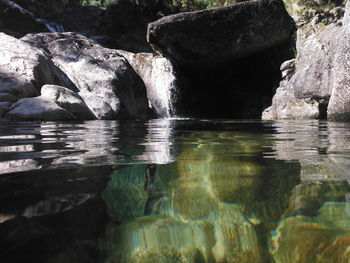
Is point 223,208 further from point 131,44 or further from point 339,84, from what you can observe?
point 131,44

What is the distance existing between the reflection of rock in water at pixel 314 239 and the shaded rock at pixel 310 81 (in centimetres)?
670

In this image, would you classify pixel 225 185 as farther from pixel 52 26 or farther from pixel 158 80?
pixel 52 26

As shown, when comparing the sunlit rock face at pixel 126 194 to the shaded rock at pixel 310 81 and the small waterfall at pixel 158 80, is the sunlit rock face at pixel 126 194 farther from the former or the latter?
the small waterfall at pixel 158 80

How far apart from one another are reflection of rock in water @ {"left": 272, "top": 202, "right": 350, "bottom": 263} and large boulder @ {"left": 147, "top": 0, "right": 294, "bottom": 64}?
8.37 m

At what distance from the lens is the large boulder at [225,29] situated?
841cm

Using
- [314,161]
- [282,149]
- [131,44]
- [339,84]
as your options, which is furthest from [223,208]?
[131,44]

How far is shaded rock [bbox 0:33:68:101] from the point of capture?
18.0 feet

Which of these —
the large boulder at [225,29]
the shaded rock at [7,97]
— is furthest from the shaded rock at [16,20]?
the shaded rock at [7,97]

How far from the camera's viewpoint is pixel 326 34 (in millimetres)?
7668

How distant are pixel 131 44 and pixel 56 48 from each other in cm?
615

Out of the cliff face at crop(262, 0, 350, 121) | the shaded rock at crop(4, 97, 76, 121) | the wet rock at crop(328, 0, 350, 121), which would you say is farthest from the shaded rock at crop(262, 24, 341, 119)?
the shaded rock at crop(4, 97, 76, 121)

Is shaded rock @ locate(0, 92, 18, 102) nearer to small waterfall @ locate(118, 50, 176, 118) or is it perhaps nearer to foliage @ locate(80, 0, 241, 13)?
small waterfall @ locate(118, 50, 176, 118)

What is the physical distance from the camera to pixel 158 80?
31.5ft

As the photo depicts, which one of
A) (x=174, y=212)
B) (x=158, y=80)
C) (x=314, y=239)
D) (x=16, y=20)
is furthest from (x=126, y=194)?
(x=16, y=20)
